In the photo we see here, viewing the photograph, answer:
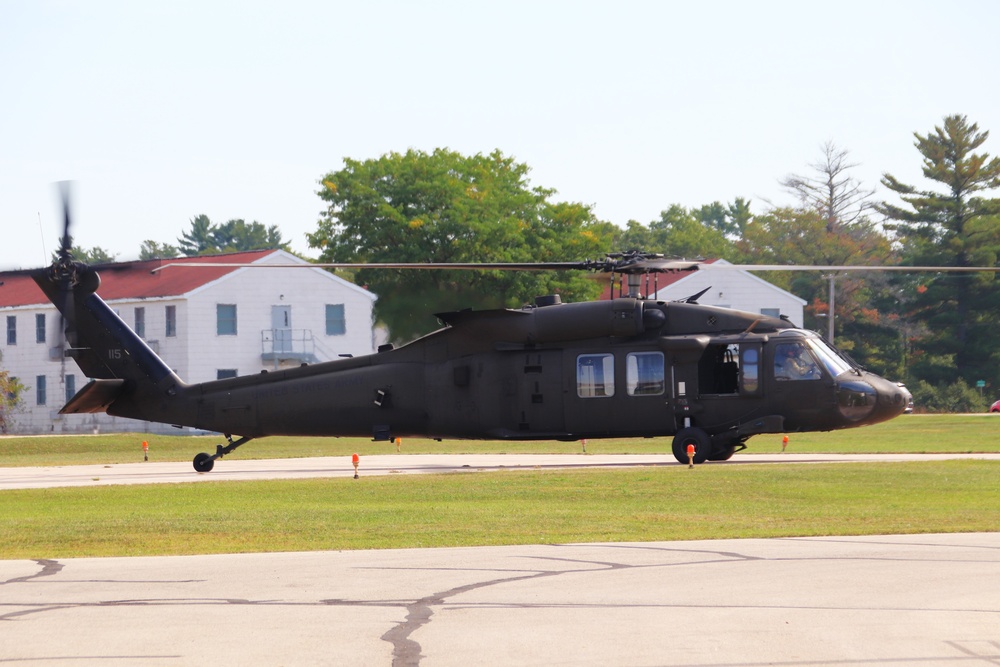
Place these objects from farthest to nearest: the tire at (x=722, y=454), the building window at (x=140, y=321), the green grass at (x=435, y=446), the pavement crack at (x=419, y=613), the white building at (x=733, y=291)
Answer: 1. the white building at (x=733, y=291)
2. the building window at (x=140, y=321)
3. the green grass at (x=435, y=446)
4. the tire at (x=722, y=454)
5. the pavement crack at (x=419, y=613)

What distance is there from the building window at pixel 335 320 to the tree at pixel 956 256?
141 ft

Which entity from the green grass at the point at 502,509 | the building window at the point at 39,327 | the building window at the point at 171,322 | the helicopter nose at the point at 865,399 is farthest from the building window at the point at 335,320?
the helicopter nose at the point at 865,399

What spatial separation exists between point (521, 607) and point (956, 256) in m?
87.4

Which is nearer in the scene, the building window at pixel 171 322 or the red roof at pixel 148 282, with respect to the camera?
the building window at pixel 171 322

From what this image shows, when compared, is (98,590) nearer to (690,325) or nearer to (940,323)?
(690,325)

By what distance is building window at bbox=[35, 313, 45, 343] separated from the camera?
241ft

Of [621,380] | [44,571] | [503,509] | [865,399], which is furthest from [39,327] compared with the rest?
[44,571]

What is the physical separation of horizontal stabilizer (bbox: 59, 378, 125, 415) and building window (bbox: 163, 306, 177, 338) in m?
38.2

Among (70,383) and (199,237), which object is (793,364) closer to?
(70,383)

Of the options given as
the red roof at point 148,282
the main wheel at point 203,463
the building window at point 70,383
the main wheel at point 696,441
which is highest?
the red roof at point 148,282

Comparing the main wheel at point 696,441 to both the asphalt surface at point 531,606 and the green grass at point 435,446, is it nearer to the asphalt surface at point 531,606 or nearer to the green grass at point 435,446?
the asphalt surface at point 531,606

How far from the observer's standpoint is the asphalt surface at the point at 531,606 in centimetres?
954

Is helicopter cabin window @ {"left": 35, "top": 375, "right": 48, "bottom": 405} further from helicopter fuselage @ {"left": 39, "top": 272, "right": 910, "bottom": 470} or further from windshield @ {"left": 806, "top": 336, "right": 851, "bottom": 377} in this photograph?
windshield @ {"left": 806, "top": 336, "right": 851, "bottom": 377}

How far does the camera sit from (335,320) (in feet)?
237
